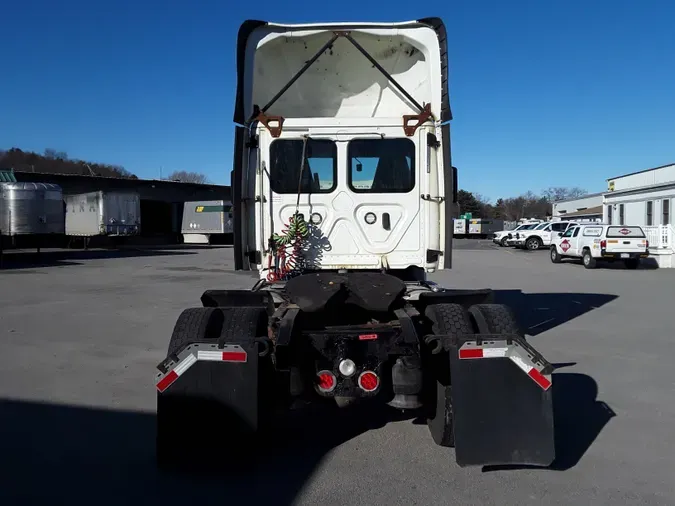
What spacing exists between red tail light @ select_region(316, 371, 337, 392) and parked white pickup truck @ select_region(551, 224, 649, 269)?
847 inches

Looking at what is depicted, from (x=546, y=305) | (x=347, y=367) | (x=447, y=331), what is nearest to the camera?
(x=347, y=367)

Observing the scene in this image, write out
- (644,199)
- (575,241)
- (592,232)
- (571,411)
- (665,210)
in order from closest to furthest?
(571,411)
(592,232)
(575,241)
(665,210)
(644,199)

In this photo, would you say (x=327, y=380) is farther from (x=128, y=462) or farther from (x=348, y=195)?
(x=348, y=195)

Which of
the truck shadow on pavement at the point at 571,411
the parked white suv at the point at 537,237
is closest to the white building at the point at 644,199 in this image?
the parked white suv at the point at 537,237

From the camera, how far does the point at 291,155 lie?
6289 millimetres

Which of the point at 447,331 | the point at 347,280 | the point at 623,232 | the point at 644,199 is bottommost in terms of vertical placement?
the point at 447,331

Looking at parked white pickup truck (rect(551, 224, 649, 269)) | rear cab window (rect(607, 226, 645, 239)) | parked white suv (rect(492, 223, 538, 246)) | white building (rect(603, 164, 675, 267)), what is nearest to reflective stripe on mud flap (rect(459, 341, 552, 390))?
parked white pickup truck (rect(551, 224, 649, 269))

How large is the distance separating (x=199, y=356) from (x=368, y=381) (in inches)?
47.1

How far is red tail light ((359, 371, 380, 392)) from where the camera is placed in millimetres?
4102

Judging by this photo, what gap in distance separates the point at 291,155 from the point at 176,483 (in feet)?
11.7

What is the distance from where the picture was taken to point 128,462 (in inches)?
171

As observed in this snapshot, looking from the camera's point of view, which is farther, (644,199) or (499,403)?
(644,199)

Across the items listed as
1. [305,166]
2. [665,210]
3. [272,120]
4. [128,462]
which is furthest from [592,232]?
[128,462]

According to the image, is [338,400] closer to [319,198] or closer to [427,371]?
[427,371]
